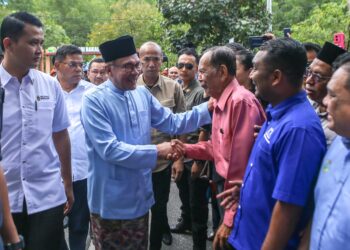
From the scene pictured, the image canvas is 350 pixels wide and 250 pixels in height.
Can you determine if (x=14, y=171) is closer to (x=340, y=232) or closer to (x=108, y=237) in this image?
(x=108, y=237)

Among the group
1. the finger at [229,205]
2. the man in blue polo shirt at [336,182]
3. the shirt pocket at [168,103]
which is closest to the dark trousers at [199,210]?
the shirt pocket at [168,103]

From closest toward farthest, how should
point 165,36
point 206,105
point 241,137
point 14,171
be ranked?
point 241,137, point 14,171, point 206,105, point 165,36

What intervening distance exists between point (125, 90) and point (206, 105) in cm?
72

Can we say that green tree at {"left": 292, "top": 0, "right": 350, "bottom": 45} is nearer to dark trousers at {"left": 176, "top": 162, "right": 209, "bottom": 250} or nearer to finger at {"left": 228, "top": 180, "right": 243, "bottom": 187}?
dark trousers at {"left": 176, "top": 162, "right": 209, "bottom": 250}

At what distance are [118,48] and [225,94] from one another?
2.93ft

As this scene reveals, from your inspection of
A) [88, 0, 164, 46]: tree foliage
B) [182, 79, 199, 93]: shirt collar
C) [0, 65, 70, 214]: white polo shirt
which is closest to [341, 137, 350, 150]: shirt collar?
[0, 65, 70, 214]: white polo shirt

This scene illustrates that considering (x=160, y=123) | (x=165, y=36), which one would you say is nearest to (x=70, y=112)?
(x=160, y=123)

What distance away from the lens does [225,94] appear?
2.97 m

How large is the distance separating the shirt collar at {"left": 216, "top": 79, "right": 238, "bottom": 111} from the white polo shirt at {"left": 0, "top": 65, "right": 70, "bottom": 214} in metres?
1.26

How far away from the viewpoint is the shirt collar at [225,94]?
9.64ft

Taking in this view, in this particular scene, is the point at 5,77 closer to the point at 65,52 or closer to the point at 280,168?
the point at 65,52

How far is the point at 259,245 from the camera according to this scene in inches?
91.3

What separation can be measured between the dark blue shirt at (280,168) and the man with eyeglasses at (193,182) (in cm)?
176

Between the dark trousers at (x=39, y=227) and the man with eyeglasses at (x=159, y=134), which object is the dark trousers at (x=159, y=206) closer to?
the man with eyeglasses at (x=159, y=134)
